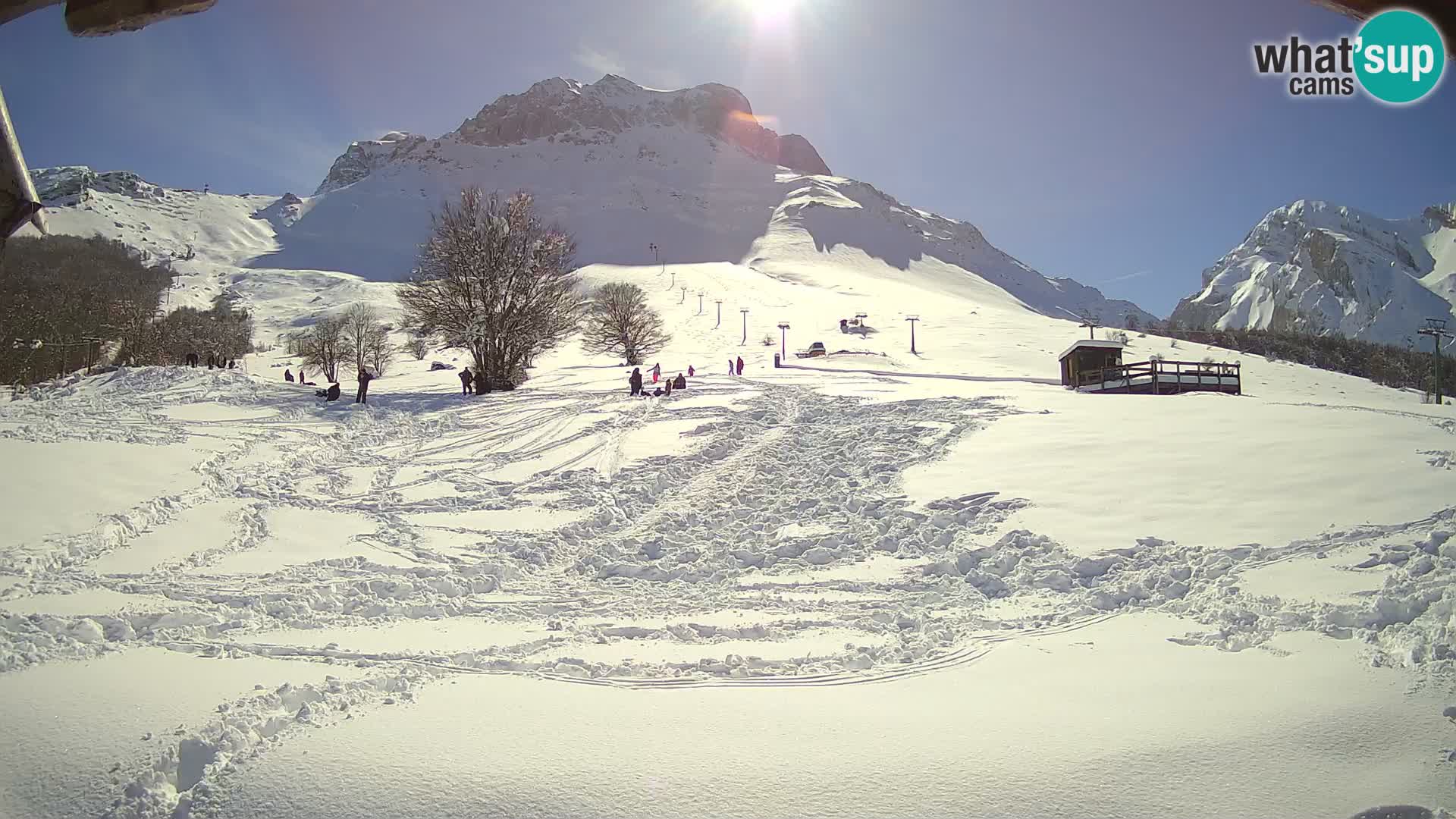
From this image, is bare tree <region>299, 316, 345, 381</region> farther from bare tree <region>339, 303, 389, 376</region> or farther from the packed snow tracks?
the packed snow tracks

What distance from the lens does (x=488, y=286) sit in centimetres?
2709

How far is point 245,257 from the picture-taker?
161125 mm

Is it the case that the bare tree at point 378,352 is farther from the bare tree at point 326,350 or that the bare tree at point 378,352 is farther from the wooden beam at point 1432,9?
the wooden beam at point 1432,9

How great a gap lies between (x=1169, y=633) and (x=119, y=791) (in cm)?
743

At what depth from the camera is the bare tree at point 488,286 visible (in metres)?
26.7

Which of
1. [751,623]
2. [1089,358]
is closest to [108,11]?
[751,623]

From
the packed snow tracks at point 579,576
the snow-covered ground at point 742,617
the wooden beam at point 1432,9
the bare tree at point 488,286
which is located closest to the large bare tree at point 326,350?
the bare tree at point 488,286

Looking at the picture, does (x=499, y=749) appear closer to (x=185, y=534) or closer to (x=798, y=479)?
(x=185, y=534)

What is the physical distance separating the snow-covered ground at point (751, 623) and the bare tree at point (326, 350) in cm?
3906

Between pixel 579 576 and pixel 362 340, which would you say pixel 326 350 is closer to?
pixel 362 340

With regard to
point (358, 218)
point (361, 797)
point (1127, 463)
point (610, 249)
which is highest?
point (358, 218)

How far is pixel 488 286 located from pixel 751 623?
2379 cm

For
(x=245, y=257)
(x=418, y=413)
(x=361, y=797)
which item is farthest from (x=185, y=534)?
(x=245, y=257)

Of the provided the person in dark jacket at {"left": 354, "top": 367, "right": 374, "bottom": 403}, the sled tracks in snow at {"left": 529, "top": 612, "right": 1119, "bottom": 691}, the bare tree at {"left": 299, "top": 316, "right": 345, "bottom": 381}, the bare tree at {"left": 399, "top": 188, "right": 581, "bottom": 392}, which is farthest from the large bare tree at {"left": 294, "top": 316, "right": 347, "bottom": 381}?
the sled tracks in snow at {"left": 529, "top": 612, "right": 1119, "bottom": 691}
